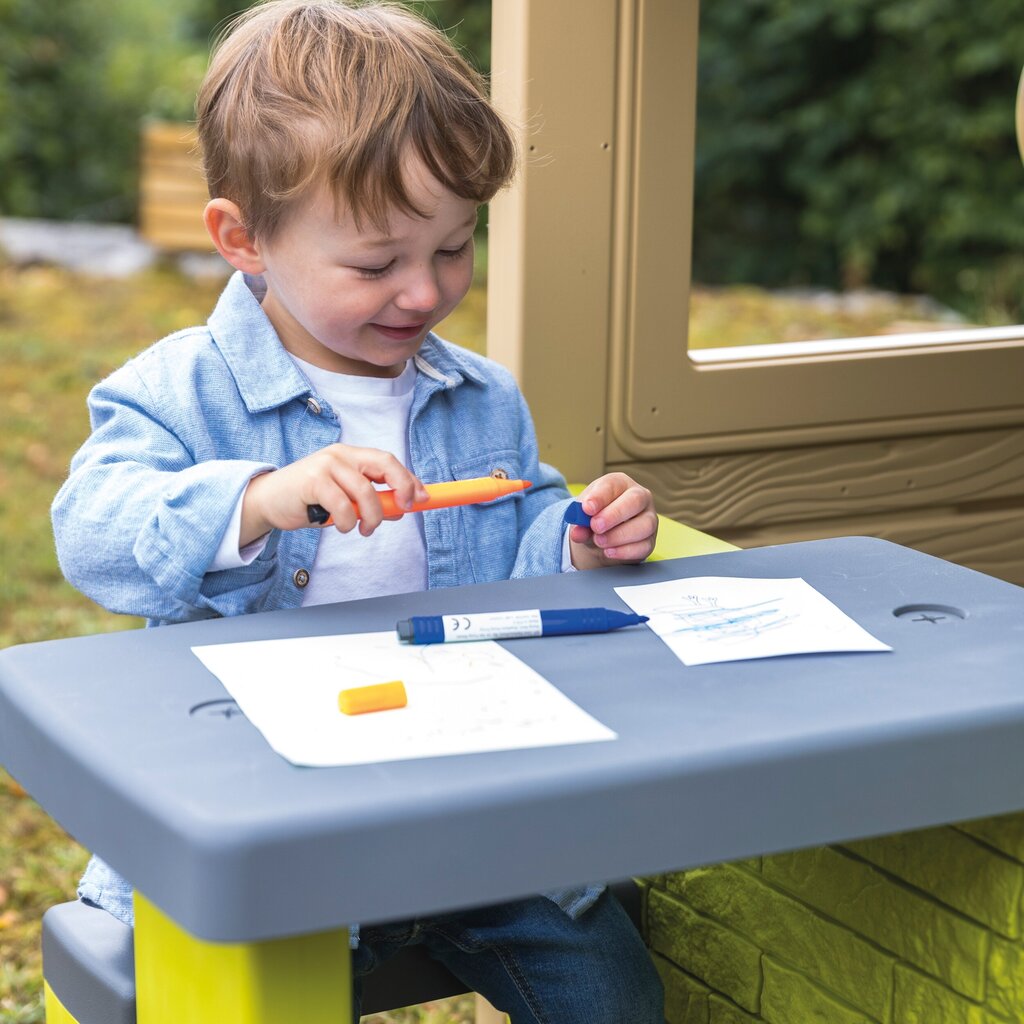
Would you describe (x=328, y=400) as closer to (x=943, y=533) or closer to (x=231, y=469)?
(x=231, y=469)

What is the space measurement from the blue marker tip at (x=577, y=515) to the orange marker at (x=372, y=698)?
438 mm

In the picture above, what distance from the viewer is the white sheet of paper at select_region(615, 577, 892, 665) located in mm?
1134

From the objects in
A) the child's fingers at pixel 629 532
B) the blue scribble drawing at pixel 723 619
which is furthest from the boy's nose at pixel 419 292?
the blue scribble drawing at pixel 723 619

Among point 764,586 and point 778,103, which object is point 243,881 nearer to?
point 764,586

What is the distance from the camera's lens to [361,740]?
3.09 ft

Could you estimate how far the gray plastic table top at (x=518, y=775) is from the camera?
33.5 inches

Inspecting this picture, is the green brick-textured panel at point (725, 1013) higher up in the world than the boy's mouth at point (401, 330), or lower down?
lower down

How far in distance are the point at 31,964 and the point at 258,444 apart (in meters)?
1.08

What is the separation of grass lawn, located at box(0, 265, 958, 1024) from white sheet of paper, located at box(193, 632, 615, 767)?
3.56 ft

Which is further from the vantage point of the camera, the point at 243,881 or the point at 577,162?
the point at 577,162

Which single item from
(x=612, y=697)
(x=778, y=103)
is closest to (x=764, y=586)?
(x=612, y=697)

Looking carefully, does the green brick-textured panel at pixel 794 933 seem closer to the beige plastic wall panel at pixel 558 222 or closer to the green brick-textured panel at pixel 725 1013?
the green brick-textured panel at pixel 725 1013

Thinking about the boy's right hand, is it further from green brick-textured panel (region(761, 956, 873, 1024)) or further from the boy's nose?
green brick-textured panel (region(761, 956, 873, 1024))

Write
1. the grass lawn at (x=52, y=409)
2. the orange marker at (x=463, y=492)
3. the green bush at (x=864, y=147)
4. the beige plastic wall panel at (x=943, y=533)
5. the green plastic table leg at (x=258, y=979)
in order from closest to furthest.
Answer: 1. the green plastic table leg at (x=258, y=979)
2. the orange marker at (x=463, y=492)
3. the beige plastic wall panel at (x=943, y=533)
4. the grass lawn at (x=52, y=409)
5. the green bush at (x=864, y=147)
